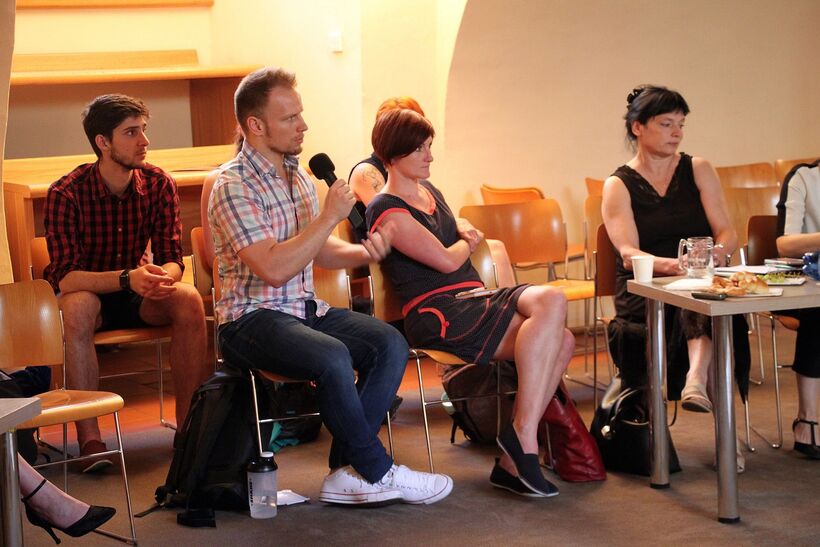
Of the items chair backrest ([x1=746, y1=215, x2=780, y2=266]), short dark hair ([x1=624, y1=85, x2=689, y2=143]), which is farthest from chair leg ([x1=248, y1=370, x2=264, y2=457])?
chair backrest ([x1=746, y1=215, x2=780, y2=266])

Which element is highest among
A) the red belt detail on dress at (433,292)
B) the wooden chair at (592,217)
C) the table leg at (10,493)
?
the wooden chair at (592,217)

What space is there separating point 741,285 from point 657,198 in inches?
42.5

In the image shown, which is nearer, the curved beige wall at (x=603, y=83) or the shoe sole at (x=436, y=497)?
the shoe sole at (x=436, y=497)

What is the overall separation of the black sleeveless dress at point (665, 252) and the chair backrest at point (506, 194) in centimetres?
184

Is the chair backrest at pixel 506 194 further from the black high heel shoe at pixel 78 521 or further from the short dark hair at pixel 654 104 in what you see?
the black high heel shoe at pixel 78 521

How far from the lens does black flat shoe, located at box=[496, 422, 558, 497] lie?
149 inches

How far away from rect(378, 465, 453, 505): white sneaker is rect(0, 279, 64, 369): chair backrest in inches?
44.4

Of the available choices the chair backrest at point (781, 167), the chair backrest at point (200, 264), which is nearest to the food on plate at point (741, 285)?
the chair backrest at point (200, 264)

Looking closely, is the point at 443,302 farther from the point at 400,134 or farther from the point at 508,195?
the point at 508,195

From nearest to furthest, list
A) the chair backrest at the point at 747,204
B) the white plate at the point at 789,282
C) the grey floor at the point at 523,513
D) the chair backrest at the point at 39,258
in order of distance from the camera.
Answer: the grey floor at the point at 523,513
the white plate at the point at 789,282
the chair backrest at the point at 39,258
the chair backrest at the point at 747,204

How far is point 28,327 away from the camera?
12.2 feet

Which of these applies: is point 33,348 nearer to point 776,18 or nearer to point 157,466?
point 157,466

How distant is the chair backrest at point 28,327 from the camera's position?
371 cm

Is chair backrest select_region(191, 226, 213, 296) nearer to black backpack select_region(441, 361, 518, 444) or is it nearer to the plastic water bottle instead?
black backpack select_region(441, 361, 518, 444)
